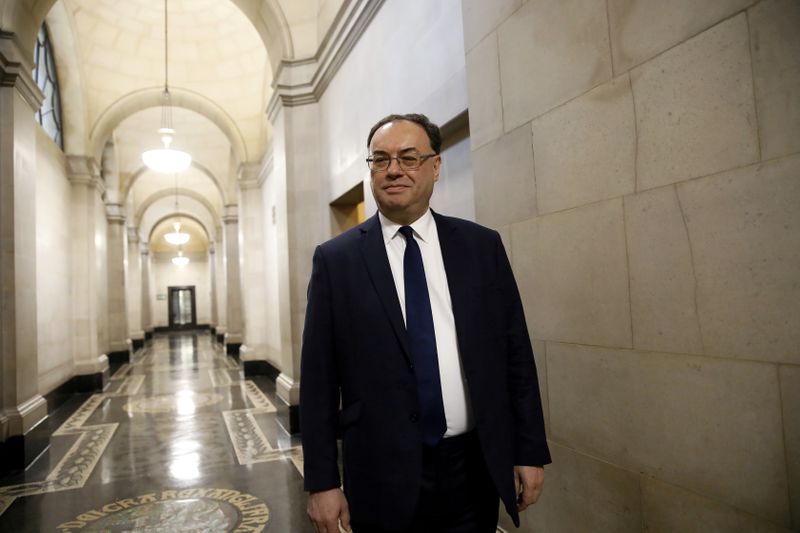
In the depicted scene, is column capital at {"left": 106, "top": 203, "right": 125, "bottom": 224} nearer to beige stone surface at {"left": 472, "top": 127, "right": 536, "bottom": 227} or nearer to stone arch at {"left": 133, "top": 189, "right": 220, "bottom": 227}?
stone arch at {"left": 133, "top": 189, "right": 220, "bottom": 227}

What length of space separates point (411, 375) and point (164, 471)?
485 cm

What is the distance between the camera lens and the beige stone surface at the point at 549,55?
2.30 metres

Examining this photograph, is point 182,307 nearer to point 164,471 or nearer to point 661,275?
point 164,471

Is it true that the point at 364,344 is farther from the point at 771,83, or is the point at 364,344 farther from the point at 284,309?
the point at 284,309

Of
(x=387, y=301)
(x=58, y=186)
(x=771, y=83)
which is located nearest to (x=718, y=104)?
(x=771, y=83)

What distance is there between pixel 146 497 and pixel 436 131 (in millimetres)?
4507

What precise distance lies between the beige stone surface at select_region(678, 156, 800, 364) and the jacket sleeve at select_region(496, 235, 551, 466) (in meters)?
0.64

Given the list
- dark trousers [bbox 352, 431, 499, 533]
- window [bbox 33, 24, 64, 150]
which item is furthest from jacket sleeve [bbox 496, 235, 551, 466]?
Result: window [bbox 33, 24, 64, 150]

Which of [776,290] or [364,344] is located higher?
[776,290]

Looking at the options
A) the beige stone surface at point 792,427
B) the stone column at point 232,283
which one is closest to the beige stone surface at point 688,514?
the beige stone surface at point 792,427

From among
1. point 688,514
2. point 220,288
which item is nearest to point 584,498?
point 688,514

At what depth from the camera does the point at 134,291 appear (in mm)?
23609

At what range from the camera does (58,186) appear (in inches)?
401

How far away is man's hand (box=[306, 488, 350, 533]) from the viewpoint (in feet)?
5.57
